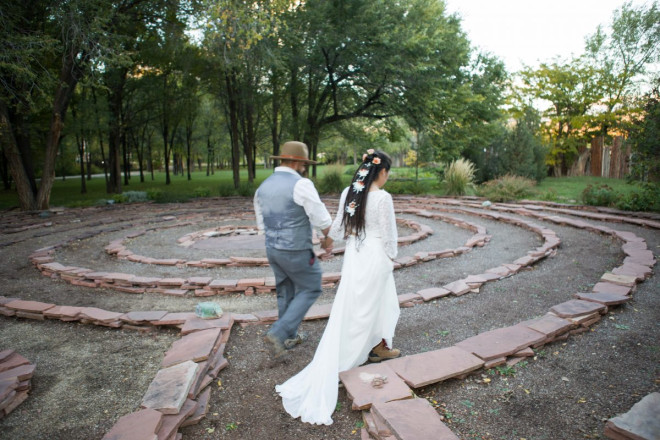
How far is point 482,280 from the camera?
5328 millimetres

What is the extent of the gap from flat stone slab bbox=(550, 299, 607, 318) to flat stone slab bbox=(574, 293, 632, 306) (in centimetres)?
9

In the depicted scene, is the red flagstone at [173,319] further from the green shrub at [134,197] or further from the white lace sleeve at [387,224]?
the green shrub at [134,197]

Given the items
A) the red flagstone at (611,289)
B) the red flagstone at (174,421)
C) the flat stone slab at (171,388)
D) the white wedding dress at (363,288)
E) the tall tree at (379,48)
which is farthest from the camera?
the tall tree at (379,48)

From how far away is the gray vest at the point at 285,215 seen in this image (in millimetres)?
3383

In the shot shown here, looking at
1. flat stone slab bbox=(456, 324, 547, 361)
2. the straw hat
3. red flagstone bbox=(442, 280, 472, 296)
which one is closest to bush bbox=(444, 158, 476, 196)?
red flagstone bbox=(442, 280, 472, 296)

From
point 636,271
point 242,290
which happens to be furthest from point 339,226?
point 636,271

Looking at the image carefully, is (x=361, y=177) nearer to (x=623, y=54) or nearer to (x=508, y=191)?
(x=508, y=191)

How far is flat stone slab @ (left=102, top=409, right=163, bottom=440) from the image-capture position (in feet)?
7.27

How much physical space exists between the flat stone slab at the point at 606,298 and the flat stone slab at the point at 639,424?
6.59 ft

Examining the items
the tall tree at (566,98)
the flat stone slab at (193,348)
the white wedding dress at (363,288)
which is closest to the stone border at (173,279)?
the flat stone slab at (193,348)

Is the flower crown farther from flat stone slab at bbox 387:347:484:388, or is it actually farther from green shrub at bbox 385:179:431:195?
green shrub at bbox 385:179:431:195

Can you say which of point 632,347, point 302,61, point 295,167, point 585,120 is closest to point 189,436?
point 295,167

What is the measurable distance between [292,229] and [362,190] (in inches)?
29.3

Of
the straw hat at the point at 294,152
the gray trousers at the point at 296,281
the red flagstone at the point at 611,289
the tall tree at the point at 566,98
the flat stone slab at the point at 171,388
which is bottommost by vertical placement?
the flat stone slab at the point at 171,388
